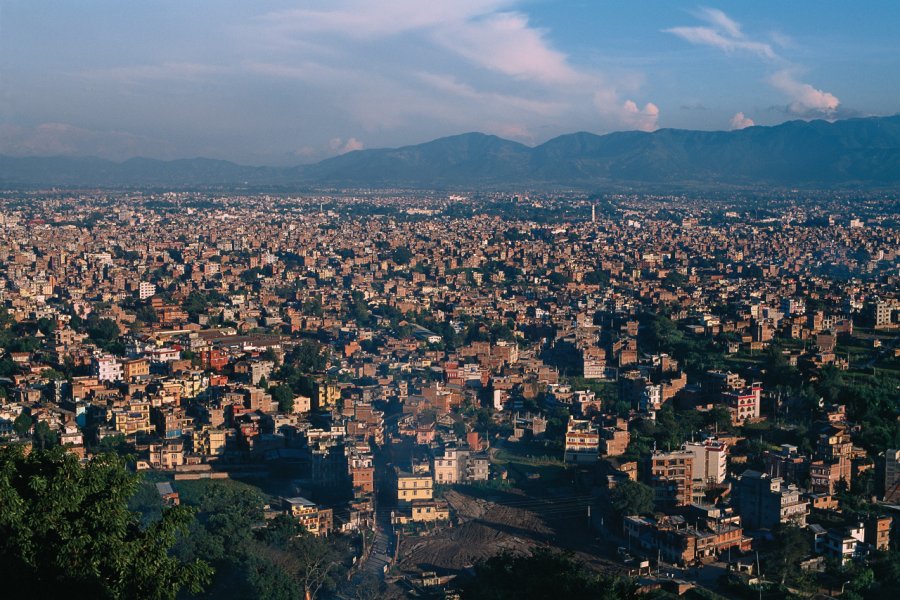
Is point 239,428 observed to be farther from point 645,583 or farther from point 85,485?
point 85,485

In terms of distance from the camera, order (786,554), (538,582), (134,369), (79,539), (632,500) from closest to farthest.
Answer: (79,539) → (538,582) → (786,554) → (632,500) → (134,369)

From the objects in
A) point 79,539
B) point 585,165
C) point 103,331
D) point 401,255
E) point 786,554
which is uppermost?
point 585,165

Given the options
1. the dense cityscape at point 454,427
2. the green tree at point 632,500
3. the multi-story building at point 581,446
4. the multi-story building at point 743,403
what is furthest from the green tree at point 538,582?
the multi-story building at point 743,403

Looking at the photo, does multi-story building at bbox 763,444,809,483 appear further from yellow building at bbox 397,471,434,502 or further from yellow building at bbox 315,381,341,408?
yellow building at bbox 315,381,341,408

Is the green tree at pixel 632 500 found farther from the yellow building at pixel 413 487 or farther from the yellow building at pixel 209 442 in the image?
the yellow building at pixel 209 442

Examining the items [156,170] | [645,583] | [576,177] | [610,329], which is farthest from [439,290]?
[156,170]

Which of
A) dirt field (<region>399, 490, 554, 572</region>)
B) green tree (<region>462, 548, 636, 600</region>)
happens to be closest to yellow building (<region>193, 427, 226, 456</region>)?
dirt field (<region>399, 490, 554, 572</region>)

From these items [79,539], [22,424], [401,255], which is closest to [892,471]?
[79,539]

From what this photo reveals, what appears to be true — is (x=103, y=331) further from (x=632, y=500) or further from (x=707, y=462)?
(x=632, y=500)
